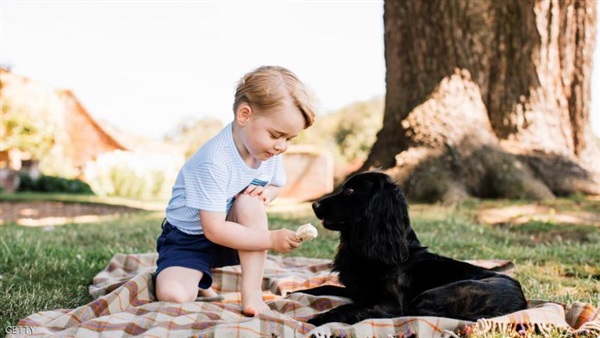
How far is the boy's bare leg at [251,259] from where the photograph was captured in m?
2.96

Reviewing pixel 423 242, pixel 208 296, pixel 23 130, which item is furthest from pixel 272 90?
pixel 23 130

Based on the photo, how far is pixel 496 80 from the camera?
8109 millimetres

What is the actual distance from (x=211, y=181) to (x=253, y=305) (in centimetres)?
66

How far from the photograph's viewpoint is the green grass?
330cm

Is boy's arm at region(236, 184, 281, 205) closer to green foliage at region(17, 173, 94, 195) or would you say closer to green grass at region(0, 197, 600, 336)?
green grass at region(0, 197, 600, 336)

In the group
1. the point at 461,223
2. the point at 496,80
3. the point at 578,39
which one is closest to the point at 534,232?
the point at 461,223

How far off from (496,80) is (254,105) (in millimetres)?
6001

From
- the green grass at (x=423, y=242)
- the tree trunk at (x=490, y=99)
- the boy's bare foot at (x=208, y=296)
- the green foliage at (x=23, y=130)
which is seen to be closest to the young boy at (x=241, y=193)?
the boy's bare foot at (x=208, y=296)

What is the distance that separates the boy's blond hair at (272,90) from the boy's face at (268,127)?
31mm

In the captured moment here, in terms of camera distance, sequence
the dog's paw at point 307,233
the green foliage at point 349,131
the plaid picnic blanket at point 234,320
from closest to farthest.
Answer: the plaid picnic blanket at point 234,320 < the dog's paw at point 307,233 < the green foliage at point 349,131

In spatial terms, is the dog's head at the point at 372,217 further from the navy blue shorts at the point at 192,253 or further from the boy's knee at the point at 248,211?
the navy blue shorts at the point at 192,253

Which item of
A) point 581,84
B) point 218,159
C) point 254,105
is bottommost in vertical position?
point 218,159

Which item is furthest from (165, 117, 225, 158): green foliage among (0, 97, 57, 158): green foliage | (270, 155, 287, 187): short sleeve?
(270, 155, 287, 187): short sleeve

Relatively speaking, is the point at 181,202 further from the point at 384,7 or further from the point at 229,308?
the point at 384,7
